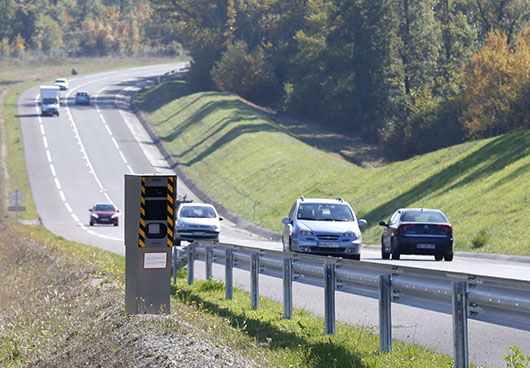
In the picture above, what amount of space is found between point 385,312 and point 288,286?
3.60m

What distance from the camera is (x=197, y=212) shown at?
35875 mm

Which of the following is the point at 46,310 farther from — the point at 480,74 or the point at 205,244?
the point at 480,74

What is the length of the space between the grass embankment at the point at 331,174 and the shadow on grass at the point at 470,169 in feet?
0.26

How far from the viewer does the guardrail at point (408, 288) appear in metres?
8.29

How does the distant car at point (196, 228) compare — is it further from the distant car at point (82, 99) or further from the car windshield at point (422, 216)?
the distant car at point (82, 99)

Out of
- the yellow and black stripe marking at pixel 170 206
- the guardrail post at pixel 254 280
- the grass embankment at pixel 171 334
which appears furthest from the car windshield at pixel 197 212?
the yellow and black stripe marking at pixel 170 206

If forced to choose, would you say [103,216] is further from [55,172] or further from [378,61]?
[378,61]

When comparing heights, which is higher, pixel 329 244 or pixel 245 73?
pixel 245 73

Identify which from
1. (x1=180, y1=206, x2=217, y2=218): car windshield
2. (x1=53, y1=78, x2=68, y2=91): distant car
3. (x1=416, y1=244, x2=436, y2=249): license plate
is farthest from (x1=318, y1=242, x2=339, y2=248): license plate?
(x1=53, y1=78, x2=68, y2=91): distant car

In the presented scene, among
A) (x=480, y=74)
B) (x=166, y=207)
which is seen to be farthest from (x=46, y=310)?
(x=480, y=74)

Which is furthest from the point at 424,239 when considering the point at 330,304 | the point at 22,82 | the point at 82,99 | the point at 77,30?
the point at 77,30

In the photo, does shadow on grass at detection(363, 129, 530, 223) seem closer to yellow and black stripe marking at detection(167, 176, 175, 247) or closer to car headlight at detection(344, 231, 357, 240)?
car headlight at detection(344, 231, 357, 240)

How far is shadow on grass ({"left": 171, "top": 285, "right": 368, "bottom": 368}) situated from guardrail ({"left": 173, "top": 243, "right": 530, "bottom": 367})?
0.52 meters

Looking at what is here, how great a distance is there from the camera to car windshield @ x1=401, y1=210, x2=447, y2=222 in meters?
27.9
